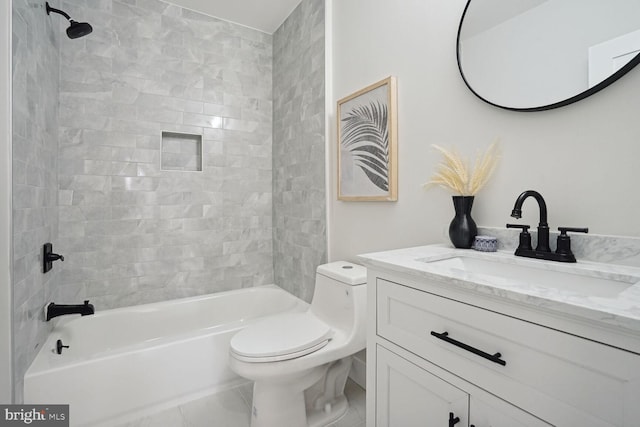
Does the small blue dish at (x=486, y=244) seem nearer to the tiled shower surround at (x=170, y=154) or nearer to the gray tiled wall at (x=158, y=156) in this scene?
the tiled shower surround at (x=170, y=154)

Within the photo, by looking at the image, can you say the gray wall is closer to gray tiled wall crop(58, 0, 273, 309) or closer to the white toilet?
gray tiled wall crop(58, 0, 273, 309)

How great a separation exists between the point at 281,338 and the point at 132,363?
0.85 m

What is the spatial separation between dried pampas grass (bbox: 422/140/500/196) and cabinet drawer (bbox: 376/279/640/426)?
22.5 inches

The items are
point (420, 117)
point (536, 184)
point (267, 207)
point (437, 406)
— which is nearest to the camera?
point (437, 406)

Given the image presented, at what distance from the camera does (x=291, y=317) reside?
5.46ft

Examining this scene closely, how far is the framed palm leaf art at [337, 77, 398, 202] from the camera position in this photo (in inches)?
61.3

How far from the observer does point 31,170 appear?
148 centimetres

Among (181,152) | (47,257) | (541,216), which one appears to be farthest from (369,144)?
(47,257)

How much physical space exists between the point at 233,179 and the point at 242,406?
1.66 m

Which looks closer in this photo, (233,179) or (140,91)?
(140,91)

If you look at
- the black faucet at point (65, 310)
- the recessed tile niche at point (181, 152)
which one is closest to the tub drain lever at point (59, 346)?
the black faucet at point (65, 310)

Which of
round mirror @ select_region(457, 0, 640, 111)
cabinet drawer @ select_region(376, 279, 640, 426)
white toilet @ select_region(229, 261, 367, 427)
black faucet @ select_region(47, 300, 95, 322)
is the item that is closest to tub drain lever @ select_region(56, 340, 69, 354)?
black faucet @ select_region(47, 300, 95, 322)

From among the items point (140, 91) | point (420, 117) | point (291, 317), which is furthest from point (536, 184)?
point (140, 91)

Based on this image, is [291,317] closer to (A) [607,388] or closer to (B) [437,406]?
(B) [437,406]
